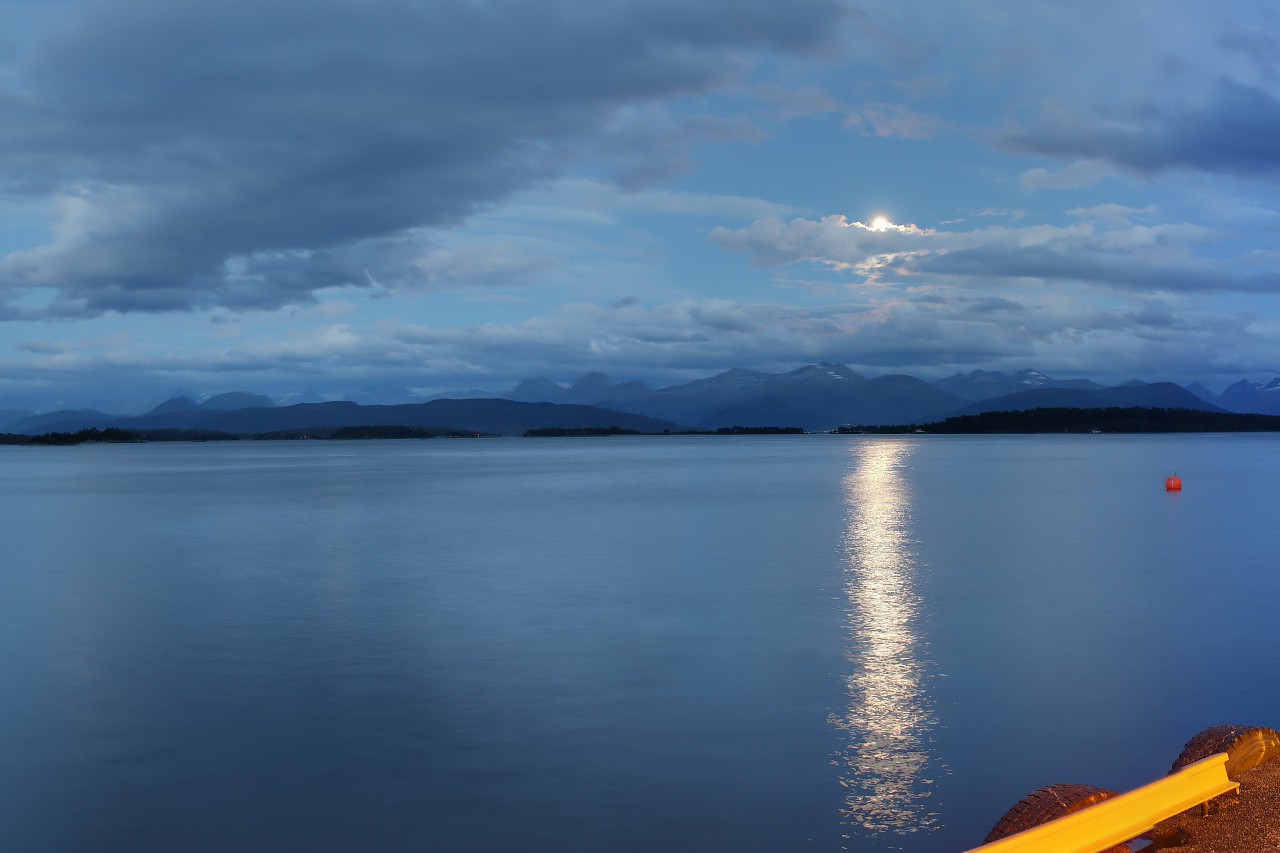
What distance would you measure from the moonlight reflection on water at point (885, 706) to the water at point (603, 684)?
0.17ft

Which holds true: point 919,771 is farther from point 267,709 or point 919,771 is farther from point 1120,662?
→ point 267,709

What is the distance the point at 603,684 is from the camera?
1192 cm

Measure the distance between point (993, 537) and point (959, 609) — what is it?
39.2 feet

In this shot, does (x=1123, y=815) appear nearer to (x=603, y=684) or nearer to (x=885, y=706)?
(x=885, y=706)

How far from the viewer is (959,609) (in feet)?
54.4

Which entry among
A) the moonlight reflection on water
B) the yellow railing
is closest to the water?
the moonlight reflection on water

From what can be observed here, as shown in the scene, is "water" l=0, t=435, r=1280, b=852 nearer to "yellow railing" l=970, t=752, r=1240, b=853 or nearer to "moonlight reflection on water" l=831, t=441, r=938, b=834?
"moonlight reflection on water" l=831, t=441, r=938, b=834

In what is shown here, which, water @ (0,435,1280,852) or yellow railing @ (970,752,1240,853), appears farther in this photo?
water @ (0,435,1280,852)

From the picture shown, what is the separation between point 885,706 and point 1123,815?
4.72 m

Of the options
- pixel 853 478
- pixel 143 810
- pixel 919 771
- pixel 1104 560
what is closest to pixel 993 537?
pixel 1104 560

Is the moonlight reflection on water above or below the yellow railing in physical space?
below

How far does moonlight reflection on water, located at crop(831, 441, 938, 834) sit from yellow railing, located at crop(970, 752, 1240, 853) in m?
1.86

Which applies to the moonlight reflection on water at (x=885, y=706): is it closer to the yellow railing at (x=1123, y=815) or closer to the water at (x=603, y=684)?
the water at (x=603, y=684)

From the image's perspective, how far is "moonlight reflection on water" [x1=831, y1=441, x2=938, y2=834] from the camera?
821 cm
